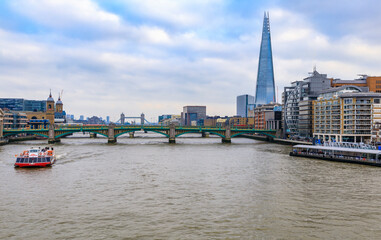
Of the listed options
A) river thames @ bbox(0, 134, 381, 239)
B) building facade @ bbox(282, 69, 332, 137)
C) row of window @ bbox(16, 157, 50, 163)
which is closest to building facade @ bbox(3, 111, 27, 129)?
row of window @ bbox(16, 157, 50, 163)

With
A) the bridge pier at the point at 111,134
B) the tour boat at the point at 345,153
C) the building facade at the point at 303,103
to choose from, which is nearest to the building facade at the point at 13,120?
the bridge pier at the point at 111,134

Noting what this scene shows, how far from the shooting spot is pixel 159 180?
150 ft

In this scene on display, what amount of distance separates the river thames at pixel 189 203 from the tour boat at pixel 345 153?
7.58 meters

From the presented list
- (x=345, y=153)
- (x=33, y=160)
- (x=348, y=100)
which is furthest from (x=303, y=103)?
(x=33, y=160)

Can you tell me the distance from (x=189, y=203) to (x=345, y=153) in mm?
47572

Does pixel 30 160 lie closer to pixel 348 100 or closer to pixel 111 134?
pixel 111 134

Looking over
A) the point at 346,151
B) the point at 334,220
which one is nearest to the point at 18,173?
the point at 334,220

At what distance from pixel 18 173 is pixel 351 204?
46.5 metres

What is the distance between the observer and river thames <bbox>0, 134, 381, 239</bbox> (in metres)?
25.8

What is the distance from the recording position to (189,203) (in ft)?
110

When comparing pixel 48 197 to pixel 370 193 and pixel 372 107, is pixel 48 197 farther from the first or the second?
pixel 372 107

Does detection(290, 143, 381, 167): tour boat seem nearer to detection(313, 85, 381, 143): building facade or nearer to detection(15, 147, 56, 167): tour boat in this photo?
detection(313, 85, 381, 143): building facade

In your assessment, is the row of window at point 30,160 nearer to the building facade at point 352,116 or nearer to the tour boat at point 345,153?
the tour boat at point 345,153

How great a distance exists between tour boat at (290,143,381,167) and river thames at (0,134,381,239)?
7.58 m
